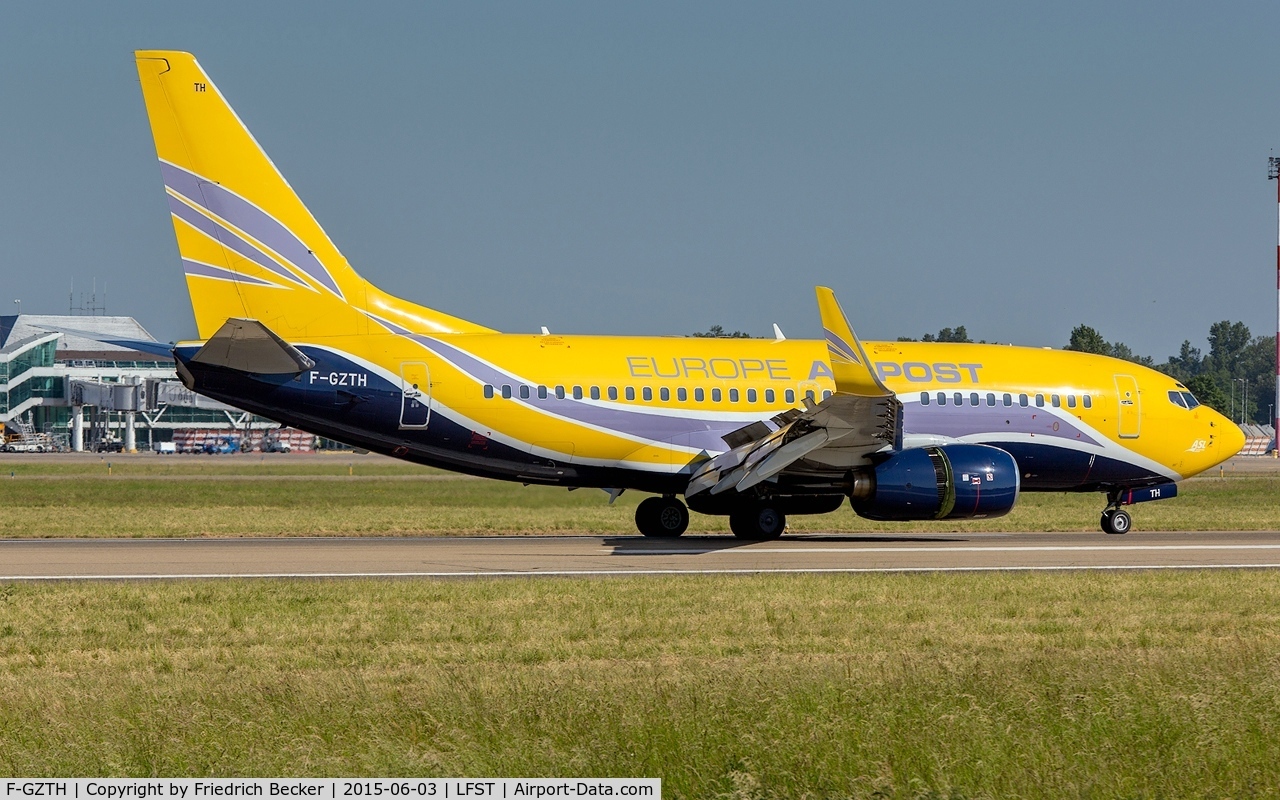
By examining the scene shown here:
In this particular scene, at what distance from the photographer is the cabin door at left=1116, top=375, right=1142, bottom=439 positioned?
1039 inches

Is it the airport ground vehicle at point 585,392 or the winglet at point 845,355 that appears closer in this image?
the winglet at point 845,355

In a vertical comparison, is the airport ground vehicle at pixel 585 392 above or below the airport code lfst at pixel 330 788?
above

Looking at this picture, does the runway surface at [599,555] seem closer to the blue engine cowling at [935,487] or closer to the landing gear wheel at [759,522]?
the landing gear wheel at [759,522]

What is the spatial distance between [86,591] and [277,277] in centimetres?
860

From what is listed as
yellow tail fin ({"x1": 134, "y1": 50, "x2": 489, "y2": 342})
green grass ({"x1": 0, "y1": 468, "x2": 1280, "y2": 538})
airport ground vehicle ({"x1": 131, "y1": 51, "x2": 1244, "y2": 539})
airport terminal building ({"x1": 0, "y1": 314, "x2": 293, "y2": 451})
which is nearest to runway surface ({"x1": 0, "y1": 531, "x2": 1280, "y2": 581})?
airport ground vehicle ({"x1": 131, "y1": 51, "x2": 1244, "y2": 539})

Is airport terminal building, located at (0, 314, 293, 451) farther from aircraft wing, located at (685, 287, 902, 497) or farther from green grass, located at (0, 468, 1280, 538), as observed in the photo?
aircraft wing, located at (685, 287, 902, 497)

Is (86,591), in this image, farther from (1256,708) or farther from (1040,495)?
(1040,495)

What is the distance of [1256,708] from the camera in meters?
8.93

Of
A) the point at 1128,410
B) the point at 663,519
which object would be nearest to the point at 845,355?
the point at 663,519

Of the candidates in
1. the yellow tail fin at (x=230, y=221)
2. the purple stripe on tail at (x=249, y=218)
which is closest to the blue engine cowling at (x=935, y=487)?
the yellow tail fin at (x=230, y=221)

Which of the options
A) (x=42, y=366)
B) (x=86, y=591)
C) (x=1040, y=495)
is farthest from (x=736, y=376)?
(x=42, y=366)

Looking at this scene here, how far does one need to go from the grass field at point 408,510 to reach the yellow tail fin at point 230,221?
16.1ft

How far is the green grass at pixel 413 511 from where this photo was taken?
27.2 m

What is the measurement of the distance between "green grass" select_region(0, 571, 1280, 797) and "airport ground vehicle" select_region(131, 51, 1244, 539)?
518 cm
